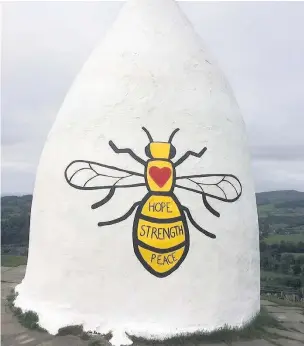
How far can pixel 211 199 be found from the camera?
7551 mm

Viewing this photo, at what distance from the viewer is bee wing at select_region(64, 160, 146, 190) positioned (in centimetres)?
729

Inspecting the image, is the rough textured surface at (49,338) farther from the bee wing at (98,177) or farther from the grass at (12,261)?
the grass at (12,261)

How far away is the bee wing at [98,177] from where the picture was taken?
23.9 ft

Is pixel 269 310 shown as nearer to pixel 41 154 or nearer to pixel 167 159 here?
pixel 167 159

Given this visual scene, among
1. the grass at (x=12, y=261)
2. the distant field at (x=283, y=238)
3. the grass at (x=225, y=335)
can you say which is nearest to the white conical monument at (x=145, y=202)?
the grass at (x=225, y=335)

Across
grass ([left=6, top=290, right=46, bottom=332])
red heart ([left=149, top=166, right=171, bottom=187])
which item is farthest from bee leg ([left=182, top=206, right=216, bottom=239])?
grass ([left=6, top=290, right=46, bottom=332])

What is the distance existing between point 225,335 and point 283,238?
2366cm

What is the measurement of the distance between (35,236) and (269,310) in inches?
190

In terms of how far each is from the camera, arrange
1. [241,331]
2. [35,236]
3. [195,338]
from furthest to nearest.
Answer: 1. [35,236]
2. [241,331]
3. [195,338]

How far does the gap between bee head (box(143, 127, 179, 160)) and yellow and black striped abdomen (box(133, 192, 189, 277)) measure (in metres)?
0.62

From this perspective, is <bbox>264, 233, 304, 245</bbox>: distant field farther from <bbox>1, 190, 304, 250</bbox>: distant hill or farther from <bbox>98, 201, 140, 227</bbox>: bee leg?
<bbox>98, 201, 140, 227</bbox>: bee leg

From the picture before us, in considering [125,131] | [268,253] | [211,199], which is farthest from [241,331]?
[268,253]

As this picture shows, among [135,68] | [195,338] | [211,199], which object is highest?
[135,68]

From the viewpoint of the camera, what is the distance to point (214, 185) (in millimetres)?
7633
